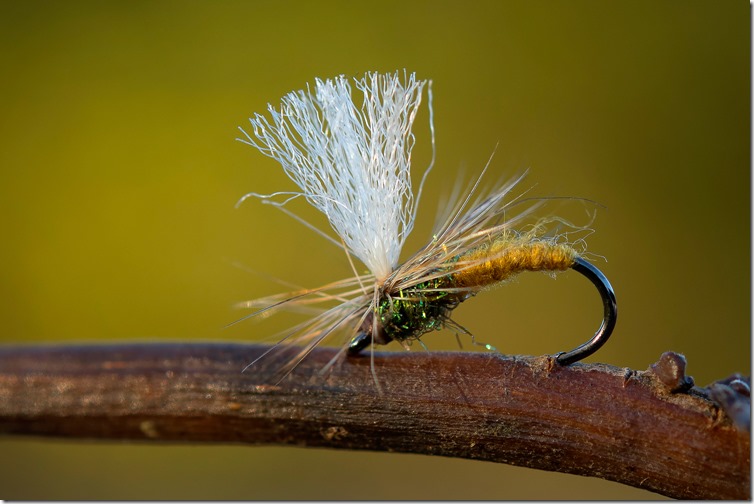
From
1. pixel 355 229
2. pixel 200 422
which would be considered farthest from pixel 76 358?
pixel 355 229

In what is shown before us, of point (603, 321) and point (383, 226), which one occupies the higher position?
point (383, 226)

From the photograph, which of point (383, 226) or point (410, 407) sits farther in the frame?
point (383, 226)

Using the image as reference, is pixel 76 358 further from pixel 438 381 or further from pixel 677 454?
pixel 677 454

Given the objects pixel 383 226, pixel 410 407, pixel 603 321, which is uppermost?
pixel 383 226

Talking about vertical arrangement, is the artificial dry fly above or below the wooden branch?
above

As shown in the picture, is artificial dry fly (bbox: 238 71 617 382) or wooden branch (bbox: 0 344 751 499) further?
artificial dry fly (bbox: 238 71 617 382)

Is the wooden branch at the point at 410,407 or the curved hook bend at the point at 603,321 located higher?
the curved hook bend at the point at 603,321

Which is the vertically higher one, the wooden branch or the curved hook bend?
the curved hook bend
